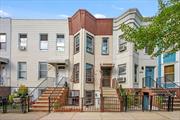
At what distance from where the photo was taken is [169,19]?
14.7 metres

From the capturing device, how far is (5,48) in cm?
3278

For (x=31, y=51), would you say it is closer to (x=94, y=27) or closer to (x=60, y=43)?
(x=60, y=43)

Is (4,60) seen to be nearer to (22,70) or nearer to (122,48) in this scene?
(22,70)

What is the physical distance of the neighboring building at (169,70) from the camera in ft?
96.9

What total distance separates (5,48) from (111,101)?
1256cm

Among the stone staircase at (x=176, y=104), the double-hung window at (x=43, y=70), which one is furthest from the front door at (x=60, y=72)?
the stone staircase at (x=176, y=104)

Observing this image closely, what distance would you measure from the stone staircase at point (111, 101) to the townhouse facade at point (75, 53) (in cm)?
141

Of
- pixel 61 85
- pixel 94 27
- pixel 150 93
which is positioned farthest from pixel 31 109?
pixel 94 27

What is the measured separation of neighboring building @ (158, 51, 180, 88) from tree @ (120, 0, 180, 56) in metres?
14.2

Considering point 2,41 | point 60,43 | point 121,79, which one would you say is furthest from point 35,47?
point 121,79

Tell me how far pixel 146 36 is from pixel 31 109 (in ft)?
38.8

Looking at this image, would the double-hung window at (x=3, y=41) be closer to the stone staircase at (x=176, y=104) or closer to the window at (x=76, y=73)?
the window at (x=76, y=73)

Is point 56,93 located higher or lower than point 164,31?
lower

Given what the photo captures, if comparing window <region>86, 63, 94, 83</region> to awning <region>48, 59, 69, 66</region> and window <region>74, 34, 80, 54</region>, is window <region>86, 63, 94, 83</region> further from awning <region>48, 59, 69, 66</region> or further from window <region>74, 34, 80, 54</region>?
awning <region>48, 59, 69, 66</region>
